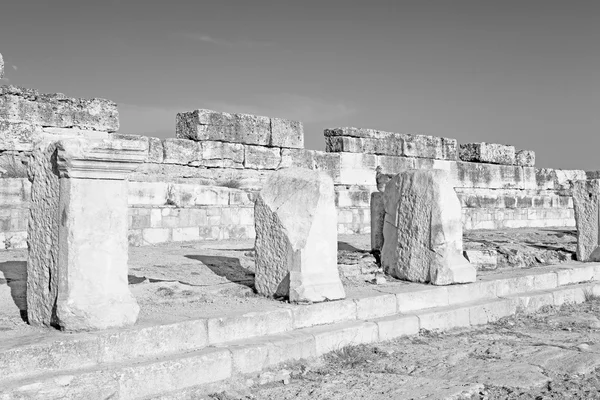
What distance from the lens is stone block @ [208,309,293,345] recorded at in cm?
527

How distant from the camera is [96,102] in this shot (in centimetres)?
1108

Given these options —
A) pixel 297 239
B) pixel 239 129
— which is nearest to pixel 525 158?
pixel 239 129

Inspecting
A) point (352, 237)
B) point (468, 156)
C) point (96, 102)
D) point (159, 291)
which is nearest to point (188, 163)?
point (96, 102)

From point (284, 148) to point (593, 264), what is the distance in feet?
20.5

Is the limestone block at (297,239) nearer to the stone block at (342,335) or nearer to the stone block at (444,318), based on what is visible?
the stone block at (342,335)

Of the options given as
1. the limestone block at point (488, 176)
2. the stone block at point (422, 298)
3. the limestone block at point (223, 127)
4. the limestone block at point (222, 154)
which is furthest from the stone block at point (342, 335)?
the limestone block at point (488, 176)

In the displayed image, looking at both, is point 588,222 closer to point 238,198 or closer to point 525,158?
point 238,198

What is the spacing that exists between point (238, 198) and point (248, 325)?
267 inches

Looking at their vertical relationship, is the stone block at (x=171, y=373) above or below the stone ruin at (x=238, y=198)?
below

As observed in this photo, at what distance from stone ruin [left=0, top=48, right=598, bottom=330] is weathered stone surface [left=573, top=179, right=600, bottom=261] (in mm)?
21

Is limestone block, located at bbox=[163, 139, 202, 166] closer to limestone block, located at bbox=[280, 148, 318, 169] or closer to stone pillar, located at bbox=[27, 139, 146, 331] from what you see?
limestone block, located at bbox=[280, 148, 318, 169]

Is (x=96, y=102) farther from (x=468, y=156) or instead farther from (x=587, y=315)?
(x=468, y=156)

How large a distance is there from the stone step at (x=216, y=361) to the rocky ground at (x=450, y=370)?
0.35 ft

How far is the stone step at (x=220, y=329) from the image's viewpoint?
4305 millimetres
